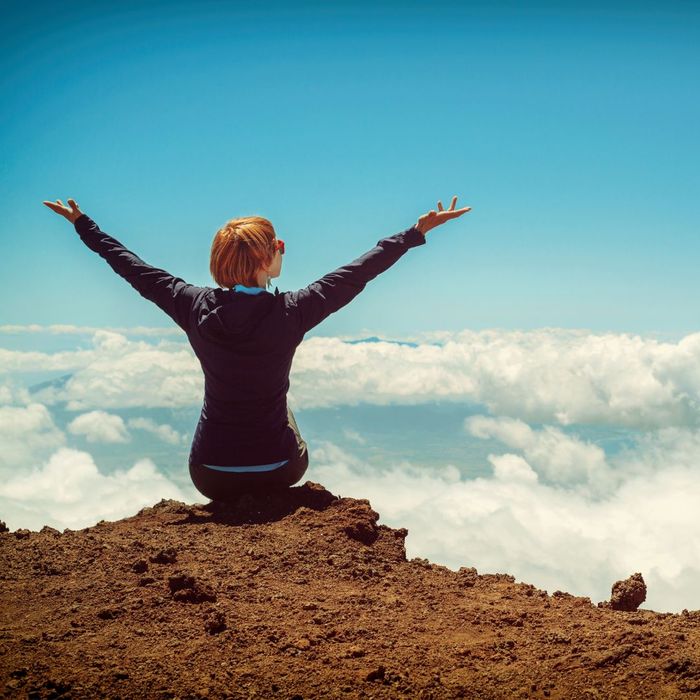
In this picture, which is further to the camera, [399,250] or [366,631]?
[399,250]

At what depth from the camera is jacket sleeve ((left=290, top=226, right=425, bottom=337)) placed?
28.2ft

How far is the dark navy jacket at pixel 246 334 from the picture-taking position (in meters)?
8.49

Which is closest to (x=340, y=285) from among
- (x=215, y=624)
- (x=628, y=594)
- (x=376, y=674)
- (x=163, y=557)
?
(x=163, y=557)

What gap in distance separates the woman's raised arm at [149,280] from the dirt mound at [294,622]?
239cm

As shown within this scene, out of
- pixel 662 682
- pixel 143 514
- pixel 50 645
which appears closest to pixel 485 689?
pixel 662 682

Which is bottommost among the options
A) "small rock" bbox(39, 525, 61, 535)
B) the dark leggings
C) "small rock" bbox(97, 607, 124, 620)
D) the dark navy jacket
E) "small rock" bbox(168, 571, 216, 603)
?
"small rock" bbox(97, 607, 124, 620)

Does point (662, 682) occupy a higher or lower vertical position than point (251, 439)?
lower

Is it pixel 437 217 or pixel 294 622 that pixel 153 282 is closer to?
pixel 437 217

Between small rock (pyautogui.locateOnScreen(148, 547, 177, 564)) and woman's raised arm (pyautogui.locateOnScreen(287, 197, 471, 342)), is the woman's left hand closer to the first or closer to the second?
woman's raised arm (pyautogui.locateOnScreen(287, 197, 471, 342))

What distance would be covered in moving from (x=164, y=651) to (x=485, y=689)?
7.80 ft

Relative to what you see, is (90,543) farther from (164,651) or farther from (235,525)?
(164,651)

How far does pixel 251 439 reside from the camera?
29.3 ft

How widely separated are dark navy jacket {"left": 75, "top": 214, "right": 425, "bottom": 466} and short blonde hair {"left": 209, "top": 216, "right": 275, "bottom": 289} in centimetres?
19

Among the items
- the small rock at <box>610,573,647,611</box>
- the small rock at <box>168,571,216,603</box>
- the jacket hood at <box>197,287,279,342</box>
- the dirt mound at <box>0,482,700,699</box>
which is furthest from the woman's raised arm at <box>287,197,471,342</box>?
the small rock at <box>610,573,647,611</box>
